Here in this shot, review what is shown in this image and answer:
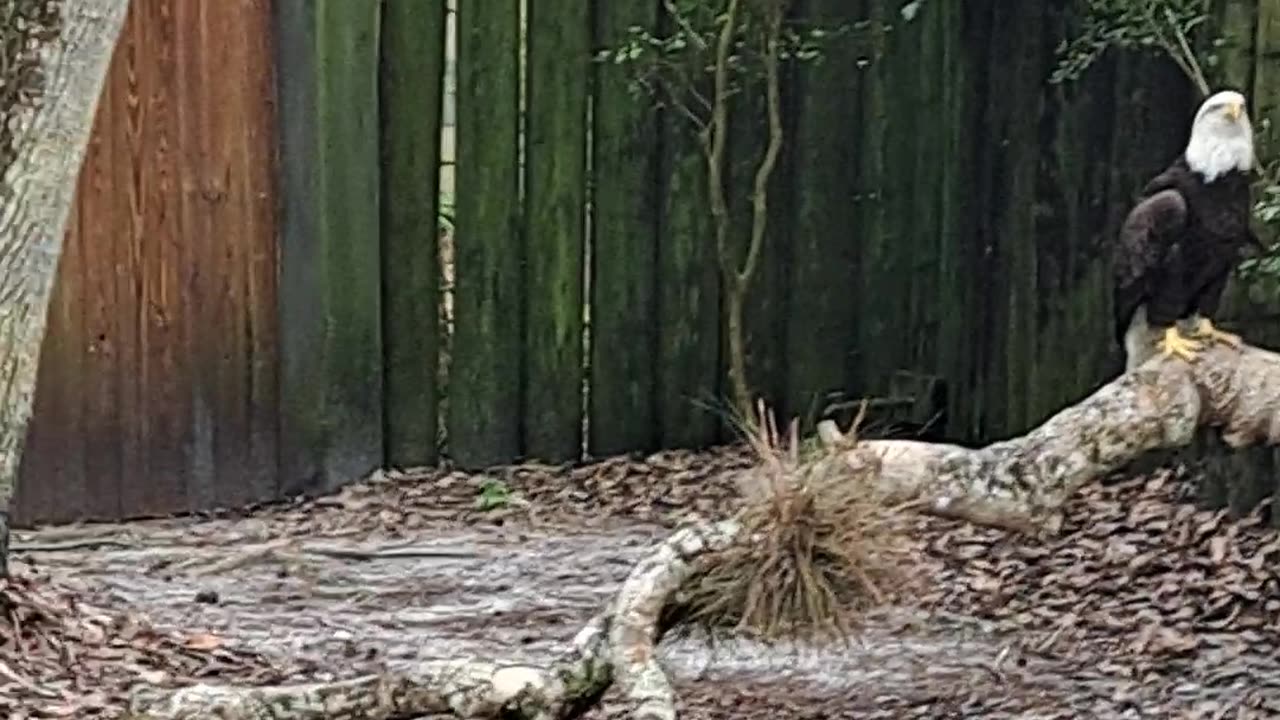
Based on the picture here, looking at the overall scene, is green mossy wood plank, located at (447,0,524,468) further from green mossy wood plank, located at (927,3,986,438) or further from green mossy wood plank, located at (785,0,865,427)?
green mossy wood plank, located at (927,3,986,438)

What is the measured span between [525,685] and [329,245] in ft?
10.1

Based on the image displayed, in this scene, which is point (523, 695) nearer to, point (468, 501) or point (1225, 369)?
point (1225, 369)

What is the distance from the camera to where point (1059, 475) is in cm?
391

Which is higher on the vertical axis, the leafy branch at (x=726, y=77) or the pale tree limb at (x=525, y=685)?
the leafy branch at (x=726, y=77)

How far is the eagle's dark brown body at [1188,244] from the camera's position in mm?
5023

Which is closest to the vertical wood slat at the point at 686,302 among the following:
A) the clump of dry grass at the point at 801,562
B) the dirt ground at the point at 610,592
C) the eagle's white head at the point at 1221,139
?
the dirt ground at the point at 610,592

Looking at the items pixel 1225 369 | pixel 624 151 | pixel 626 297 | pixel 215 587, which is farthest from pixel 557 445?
pixel 1225 369

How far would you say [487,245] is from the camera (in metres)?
6.61

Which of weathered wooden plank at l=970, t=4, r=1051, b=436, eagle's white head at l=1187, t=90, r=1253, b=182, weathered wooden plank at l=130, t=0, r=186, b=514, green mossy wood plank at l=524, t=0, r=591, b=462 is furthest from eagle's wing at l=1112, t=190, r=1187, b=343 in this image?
weathered wooden plank at l=130, t=0, r=186, b=514

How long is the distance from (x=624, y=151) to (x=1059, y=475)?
3.01 meters

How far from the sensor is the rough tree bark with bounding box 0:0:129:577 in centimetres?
422

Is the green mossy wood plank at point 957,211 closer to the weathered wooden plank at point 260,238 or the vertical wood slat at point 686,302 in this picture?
the vertical wood slat at point 686,302

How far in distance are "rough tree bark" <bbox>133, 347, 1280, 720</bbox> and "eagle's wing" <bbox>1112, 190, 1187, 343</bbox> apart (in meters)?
0.73

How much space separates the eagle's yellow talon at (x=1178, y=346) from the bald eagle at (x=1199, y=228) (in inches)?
2.4
